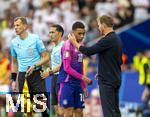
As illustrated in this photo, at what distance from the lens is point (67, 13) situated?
2784 cm

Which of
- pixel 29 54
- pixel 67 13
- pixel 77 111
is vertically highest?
pixel 67 13

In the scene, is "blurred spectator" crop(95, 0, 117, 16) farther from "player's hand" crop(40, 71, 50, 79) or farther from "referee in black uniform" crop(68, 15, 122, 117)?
"referee in black uniform" crop(68, 15, 122, 117)

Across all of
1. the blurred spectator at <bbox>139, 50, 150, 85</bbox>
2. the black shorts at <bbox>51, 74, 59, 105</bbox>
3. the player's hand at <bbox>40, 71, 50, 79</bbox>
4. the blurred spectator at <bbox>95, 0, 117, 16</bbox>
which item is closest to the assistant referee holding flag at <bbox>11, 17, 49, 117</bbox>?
the player's hand at <bbox>40, 71, 50, 79</bbox>

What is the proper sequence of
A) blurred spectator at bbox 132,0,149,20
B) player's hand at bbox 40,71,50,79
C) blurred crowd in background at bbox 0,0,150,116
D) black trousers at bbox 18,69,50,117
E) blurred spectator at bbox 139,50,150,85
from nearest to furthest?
player's hand at bbox 40,71,50,79, black trousers at bbox 18,69,50,117, blurred spectator at bbox 139,50,150,85, blurred crowd in background at bbox 0,0,150,116, blurred spectator at bbox 132,0,149,20

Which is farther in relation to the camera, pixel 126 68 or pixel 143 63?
pixel 126 68

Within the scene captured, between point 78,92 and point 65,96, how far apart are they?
31 centimetres

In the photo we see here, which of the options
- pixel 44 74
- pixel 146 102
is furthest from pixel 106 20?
pixel 146 102

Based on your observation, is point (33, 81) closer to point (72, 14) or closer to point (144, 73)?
point (144, 73)

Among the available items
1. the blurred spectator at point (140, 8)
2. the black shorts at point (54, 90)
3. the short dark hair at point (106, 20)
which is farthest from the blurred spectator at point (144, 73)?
the short dark hair at point (106, 20)

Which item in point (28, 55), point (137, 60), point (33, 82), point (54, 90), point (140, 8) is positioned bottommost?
point (54, 90)

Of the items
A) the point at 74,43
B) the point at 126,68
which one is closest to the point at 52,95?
the point at 74,43

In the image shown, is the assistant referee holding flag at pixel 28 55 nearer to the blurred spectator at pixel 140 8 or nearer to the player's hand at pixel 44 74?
the player's hand at pixel 44 74

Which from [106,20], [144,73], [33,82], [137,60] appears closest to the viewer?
[106,20]

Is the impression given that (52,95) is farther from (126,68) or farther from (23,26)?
(126,68)
